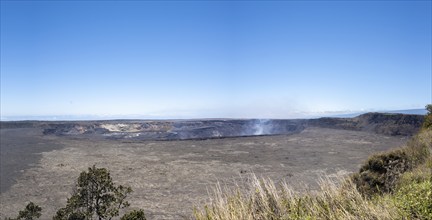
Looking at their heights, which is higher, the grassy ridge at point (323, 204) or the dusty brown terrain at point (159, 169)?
the grassy ridge at point (323, 204)

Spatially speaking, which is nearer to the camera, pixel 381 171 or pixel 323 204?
pixel 323 204

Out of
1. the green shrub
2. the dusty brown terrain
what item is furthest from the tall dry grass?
the dusty brown terrain

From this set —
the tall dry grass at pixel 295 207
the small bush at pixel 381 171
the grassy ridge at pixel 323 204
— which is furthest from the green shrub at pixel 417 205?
the small bush at pixel 381 171

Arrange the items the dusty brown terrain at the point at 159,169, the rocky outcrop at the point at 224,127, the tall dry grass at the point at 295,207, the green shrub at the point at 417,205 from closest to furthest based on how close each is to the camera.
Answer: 1. the green shrub at the point at 417,205
2. the tall dry grass at the point at 295,207
3. the dusty brown terrain at the point at 159,169
4. the rocky outcrop at the point at 224,127

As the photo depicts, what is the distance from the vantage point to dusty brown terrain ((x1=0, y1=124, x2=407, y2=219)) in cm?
1628

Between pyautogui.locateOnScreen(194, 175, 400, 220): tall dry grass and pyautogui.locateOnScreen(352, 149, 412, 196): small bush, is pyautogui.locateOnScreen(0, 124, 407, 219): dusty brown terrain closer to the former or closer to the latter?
pyautogui.locateOnScreen(352, 149, 412, 196): small bush

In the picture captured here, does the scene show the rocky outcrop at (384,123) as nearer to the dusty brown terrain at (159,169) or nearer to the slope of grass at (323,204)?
the dusty brown terrain at (159,169)

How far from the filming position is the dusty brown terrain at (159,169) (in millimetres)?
16281

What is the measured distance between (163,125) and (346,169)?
6647 cm

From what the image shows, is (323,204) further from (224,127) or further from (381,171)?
(224,127)

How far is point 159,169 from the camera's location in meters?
25.0

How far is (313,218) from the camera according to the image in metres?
3.98

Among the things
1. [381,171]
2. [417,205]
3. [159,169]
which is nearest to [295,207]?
[417,205]

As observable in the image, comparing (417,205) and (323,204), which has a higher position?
(417,205)
